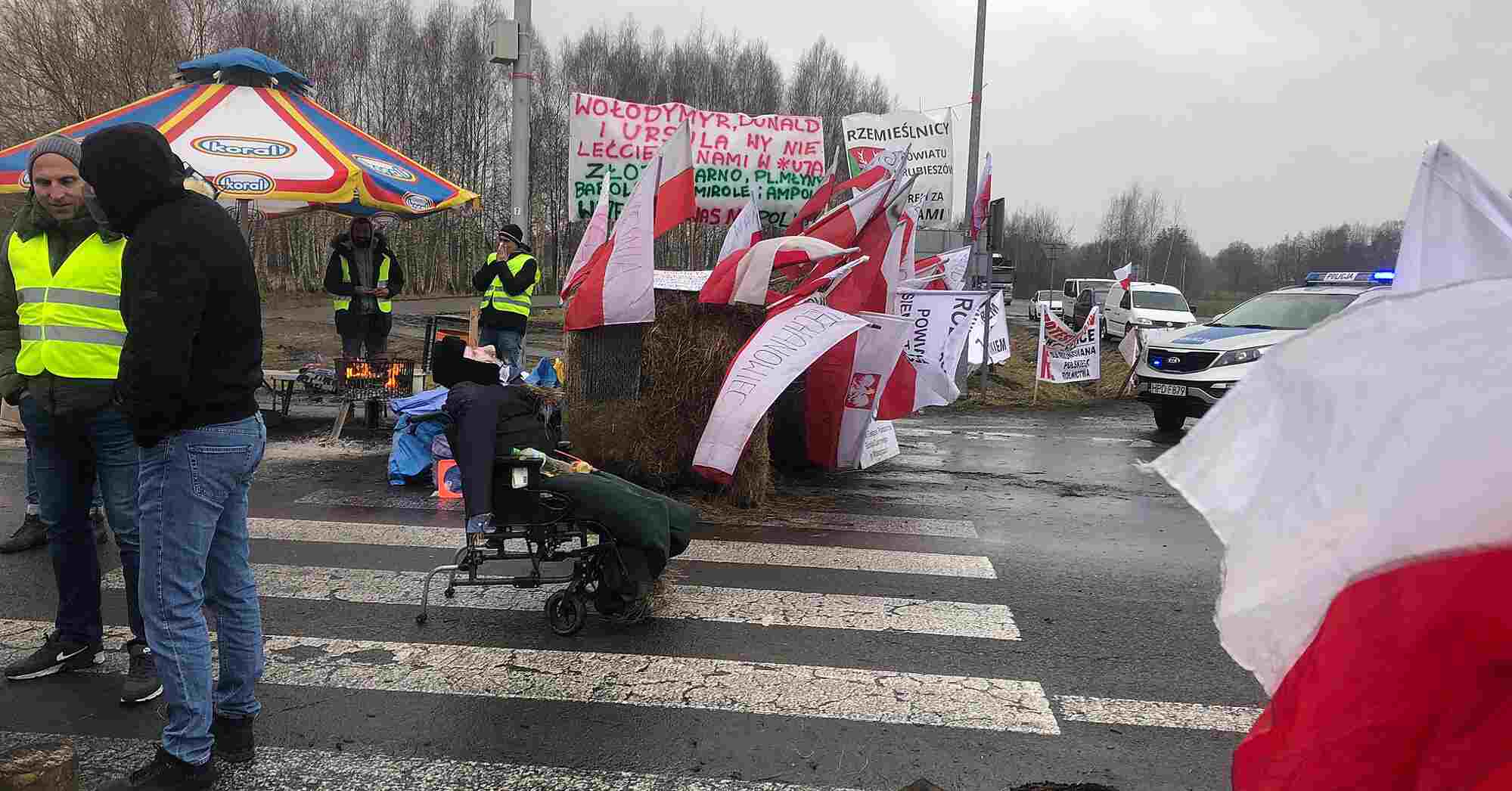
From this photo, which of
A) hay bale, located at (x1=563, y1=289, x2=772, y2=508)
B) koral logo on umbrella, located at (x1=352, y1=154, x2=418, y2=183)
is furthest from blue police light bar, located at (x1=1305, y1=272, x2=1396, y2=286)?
koral logo on umbrella, located at (x1=352, y1=154, x2=418, y2=183)

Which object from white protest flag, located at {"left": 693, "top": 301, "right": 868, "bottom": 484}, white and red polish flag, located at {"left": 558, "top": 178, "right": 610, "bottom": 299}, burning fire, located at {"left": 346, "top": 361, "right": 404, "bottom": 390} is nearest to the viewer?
white protest flag, located at {"left": 693, "top": 301, "right": 868, "bottom": 484}

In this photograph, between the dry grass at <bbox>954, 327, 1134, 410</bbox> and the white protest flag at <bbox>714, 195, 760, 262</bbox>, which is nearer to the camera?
the white protest flag at <bbox>714, 195, 760, 262</bbox>

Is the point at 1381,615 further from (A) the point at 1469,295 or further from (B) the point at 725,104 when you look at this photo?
(B) the point at 725,104

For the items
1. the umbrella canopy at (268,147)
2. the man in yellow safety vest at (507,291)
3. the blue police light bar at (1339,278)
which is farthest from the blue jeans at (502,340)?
the blue police light bar at (1339,278)

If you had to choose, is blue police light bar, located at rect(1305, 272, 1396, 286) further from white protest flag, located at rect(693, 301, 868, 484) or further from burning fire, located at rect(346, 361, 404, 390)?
burning fire, located at rect(346, 361, 404, 390)

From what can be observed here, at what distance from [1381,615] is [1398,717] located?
5.0 inches

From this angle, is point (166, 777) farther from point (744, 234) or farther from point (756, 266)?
point (744, 234)

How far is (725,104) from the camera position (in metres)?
49.9

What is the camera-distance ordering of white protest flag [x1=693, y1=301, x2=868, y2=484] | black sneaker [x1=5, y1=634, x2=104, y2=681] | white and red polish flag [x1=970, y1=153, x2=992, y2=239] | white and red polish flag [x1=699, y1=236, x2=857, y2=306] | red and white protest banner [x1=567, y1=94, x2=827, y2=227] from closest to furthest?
black sneaker [x1=5, y1=634, x2=104, y2=681], white protest flag [x1=693, y1=301, x2=868, y2=484], white and red polish flag [x1=699, y1=236, x2=857, y2=306], red and white protest banner [x1=567, y1=94, x2=827, y2=227], white and red polish flag [x1=970, y1=153, x2=992, y2=239]

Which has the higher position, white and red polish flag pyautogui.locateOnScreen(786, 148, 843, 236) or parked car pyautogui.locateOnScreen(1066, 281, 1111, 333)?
white and red polish flag pyautogui.locateOnScreen(786, 148, 843, 236)

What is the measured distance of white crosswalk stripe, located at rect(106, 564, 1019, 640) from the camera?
504cm

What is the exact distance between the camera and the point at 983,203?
51.8 feet

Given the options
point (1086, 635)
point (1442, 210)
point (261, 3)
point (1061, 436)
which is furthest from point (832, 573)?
point (261, 3)

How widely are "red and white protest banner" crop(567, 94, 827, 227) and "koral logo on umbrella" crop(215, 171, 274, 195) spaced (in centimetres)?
297
